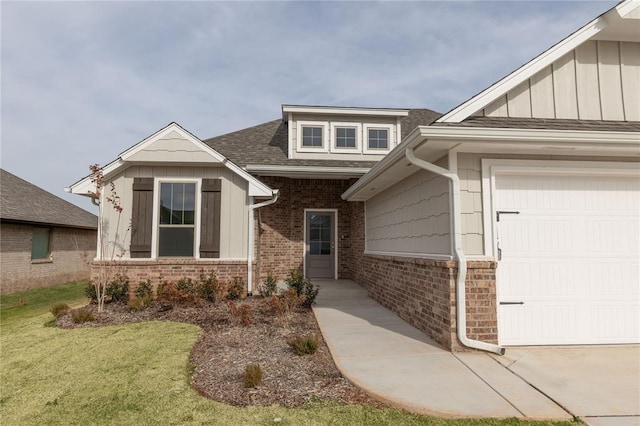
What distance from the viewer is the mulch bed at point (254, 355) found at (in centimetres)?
342

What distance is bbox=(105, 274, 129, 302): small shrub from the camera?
7996 mm

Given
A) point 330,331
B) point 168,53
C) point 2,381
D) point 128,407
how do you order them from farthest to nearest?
1. point 168,53
2. point 330,331
3. point 2,381
4. point 128,407

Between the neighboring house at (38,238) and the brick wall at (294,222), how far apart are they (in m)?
8.69

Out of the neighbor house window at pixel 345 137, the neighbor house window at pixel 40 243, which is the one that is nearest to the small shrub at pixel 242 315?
the neighbor house window at pixel 345 137

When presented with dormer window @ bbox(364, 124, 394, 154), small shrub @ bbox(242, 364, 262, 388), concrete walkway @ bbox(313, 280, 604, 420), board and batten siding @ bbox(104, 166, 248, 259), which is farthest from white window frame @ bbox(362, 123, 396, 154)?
small shrub @ bbox(242, 364, 262, 388)

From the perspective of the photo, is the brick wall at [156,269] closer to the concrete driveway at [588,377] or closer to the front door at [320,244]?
the front door at [320,244]

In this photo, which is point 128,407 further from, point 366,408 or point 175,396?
point 366,408

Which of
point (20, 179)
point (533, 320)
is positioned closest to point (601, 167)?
point (533, 320)

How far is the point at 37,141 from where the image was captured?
18.5 metres

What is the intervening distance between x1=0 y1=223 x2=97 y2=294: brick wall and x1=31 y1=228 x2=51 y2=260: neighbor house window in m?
0.15

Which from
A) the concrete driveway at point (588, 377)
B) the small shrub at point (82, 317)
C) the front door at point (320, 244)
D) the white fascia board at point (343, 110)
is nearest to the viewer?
the concrete driveway at point (588, 377)

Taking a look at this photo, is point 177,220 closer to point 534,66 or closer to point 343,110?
point 343,110

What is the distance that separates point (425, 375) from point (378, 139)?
9.35m

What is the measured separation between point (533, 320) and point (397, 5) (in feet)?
25.0
